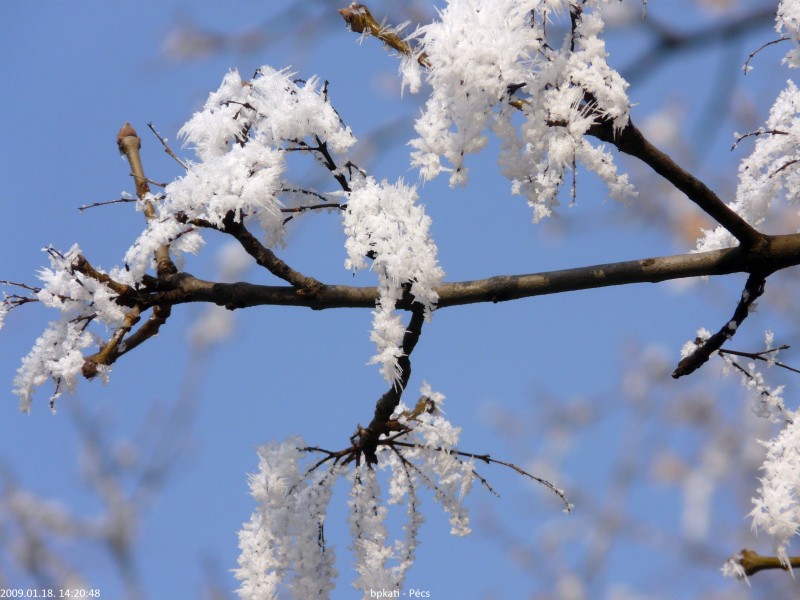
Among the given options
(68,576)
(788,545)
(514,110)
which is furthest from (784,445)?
(68,576)

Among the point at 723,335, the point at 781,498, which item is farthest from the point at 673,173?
the point at 781,498

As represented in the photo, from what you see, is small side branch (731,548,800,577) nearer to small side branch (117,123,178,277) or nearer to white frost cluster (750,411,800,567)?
white frost cluster (750,411,800,567)

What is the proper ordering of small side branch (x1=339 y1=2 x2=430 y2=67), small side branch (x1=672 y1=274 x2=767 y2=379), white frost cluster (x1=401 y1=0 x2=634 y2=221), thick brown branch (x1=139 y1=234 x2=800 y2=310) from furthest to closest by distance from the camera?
small side branch (x1=672 y1=274 x2=767 y2=379) < thick brown branch (x1=139 y1=234 x2=800 y2=310) < small side branch (x1=339 y1=2 x2=430 y2=67) < white frost cluster (x1=401 y1=0 x2=634 y2=221)

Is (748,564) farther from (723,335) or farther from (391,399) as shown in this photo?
(391,399)

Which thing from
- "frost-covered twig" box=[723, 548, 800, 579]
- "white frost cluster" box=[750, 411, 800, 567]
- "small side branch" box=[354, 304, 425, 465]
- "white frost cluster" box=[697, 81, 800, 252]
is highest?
"white frost cluster" box=[697, 81, 800, 252]

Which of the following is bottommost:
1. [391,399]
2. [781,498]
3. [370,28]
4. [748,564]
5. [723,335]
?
[748,564]

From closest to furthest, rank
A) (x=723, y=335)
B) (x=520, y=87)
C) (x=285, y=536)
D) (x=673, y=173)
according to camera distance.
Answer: (x=520, y=87), (x=673, y=173), (x=723, y=335), (x=285, y=536)

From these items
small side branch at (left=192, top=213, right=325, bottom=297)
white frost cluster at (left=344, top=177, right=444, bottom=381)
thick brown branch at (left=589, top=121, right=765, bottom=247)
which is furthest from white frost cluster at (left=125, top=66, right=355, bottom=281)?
thick brown branch at (left=589, top=121, right=765, bottom=247)

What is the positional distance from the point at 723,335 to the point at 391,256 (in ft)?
3.11

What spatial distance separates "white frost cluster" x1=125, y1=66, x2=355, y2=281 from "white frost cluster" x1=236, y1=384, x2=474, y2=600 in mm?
745

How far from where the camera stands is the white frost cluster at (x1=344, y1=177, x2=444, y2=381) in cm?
170

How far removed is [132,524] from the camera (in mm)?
4902

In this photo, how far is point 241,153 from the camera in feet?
6.13

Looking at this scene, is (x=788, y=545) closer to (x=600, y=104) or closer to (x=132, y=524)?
(x=600, y=104)
